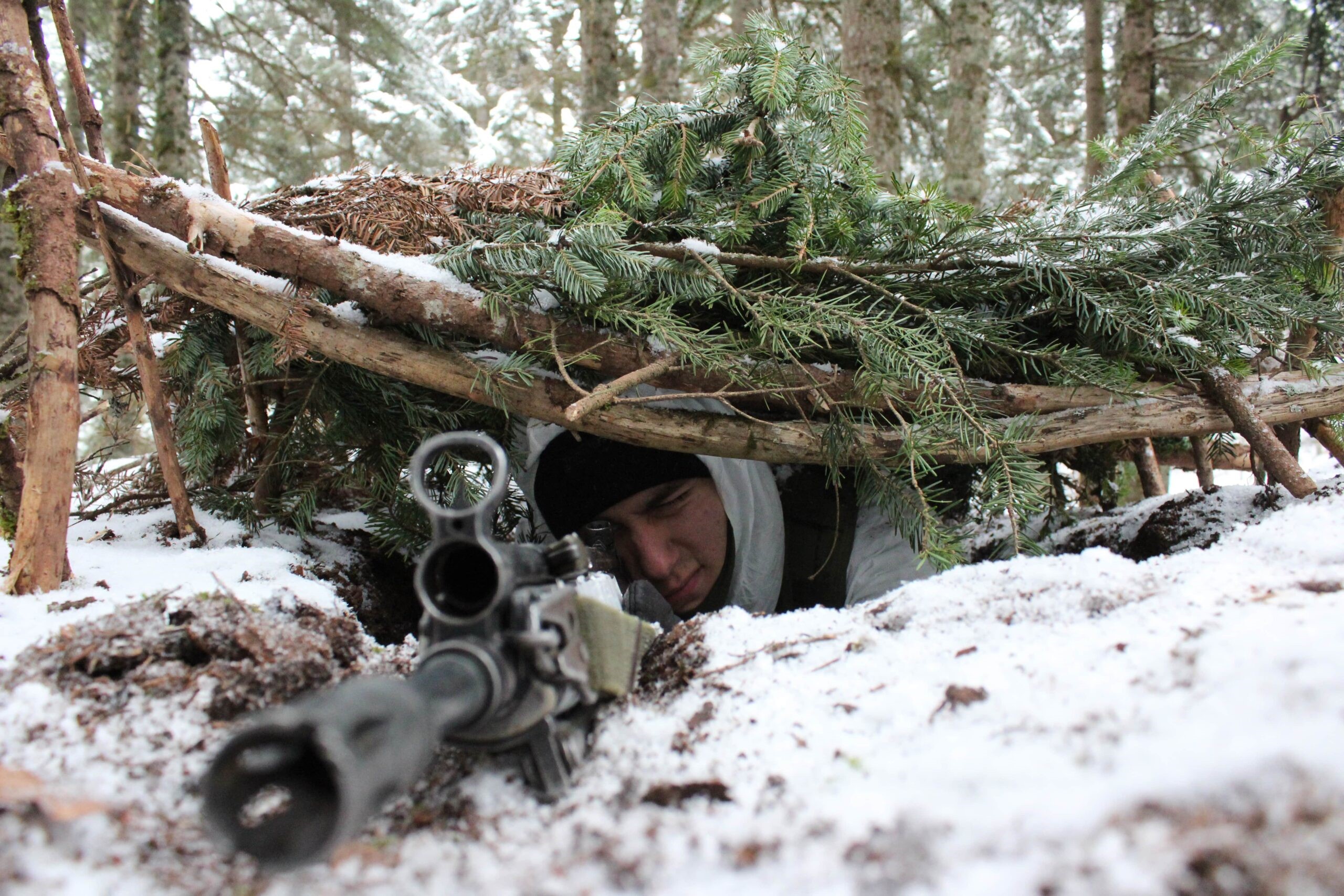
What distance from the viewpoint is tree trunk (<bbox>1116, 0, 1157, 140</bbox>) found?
18.2ft

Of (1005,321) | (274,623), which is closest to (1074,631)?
(1005,321)

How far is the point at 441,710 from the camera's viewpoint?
796 millimetres

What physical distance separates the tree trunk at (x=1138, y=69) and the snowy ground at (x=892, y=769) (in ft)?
17.9

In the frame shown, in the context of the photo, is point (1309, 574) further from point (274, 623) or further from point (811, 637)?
point (274, 623)

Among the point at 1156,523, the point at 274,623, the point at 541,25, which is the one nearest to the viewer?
the point at 274,623

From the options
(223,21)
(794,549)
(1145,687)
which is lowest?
(794,549)

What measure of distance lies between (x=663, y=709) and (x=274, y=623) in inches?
27.2

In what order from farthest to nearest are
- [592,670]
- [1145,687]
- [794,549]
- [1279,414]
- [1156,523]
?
[794,549]
[1156,523]
[1279,414]
[592,670]
[1145,687]

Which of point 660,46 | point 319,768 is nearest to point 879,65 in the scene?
point 660,46

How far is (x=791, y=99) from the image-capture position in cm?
181

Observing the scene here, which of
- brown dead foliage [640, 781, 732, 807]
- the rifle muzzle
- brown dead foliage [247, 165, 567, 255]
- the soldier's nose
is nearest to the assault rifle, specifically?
the rifle muzzle

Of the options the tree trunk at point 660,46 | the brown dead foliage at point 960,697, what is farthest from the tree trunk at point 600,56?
the brown dead foliage at point 960,697

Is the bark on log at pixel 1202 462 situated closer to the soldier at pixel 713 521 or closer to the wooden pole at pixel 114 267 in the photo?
the soldier at pixel 713 521

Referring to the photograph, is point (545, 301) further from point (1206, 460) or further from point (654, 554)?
point (1206, 460)
